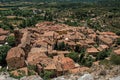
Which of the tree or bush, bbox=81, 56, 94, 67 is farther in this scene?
the tree

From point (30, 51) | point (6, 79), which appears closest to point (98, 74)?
point (6, 79)

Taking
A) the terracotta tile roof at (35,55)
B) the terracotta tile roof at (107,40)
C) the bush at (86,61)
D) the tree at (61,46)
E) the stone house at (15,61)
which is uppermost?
the stone house at (15,61)

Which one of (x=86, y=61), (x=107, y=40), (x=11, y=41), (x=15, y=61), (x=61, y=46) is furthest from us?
(x=107, y=40)

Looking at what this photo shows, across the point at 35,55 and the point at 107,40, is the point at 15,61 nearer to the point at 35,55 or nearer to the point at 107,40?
the point at 35,55

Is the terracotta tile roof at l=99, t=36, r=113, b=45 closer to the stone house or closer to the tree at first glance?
the tree

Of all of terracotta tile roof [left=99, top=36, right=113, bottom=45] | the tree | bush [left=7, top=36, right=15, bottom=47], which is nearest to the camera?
the tree

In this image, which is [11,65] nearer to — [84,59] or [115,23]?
[84,59]

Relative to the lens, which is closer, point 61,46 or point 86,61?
point 86,61

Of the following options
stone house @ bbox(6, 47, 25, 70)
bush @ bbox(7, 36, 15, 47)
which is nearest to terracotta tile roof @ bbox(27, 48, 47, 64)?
stone house @ bbox(6, 47, 25, 70)

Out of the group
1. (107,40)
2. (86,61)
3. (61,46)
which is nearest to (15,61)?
(86,61)

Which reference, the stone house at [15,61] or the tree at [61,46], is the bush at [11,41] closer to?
the tree at [61,46]

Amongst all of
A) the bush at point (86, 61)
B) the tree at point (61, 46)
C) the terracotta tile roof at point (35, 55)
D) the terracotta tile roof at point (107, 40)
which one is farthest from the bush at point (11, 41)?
the terracotta tile roof at point (107, 40)

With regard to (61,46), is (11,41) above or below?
above
